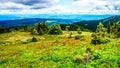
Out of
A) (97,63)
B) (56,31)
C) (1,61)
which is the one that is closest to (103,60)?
(97,63)

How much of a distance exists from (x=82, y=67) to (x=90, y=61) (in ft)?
7.78

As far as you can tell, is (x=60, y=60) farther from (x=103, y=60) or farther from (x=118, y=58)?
(x=118, y=58)

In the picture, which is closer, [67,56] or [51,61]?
[51,61]

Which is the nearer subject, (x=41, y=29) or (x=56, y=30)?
(x=56, y=30)

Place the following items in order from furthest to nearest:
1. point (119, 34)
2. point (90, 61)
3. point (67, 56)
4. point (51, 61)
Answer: point (119, 34) → point (67, 56) → point (51, 61) → point (90, 61)

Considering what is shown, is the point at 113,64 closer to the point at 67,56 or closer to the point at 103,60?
the point at 103,60

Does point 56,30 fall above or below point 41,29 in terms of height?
below

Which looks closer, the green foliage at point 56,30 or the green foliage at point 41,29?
the green foliage at point 56,30

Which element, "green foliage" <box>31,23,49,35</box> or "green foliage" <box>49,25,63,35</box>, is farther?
"green foliage" <box>31,23,49,35</box>

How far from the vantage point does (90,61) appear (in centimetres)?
2548

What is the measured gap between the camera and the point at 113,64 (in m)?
23.6

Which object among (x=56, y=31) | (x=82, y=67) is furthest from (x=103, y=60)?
(x=56, y=31)

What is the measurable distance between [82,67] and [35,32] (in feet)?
297

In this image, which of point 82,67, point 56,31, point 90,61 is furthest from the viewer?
point 56,31
